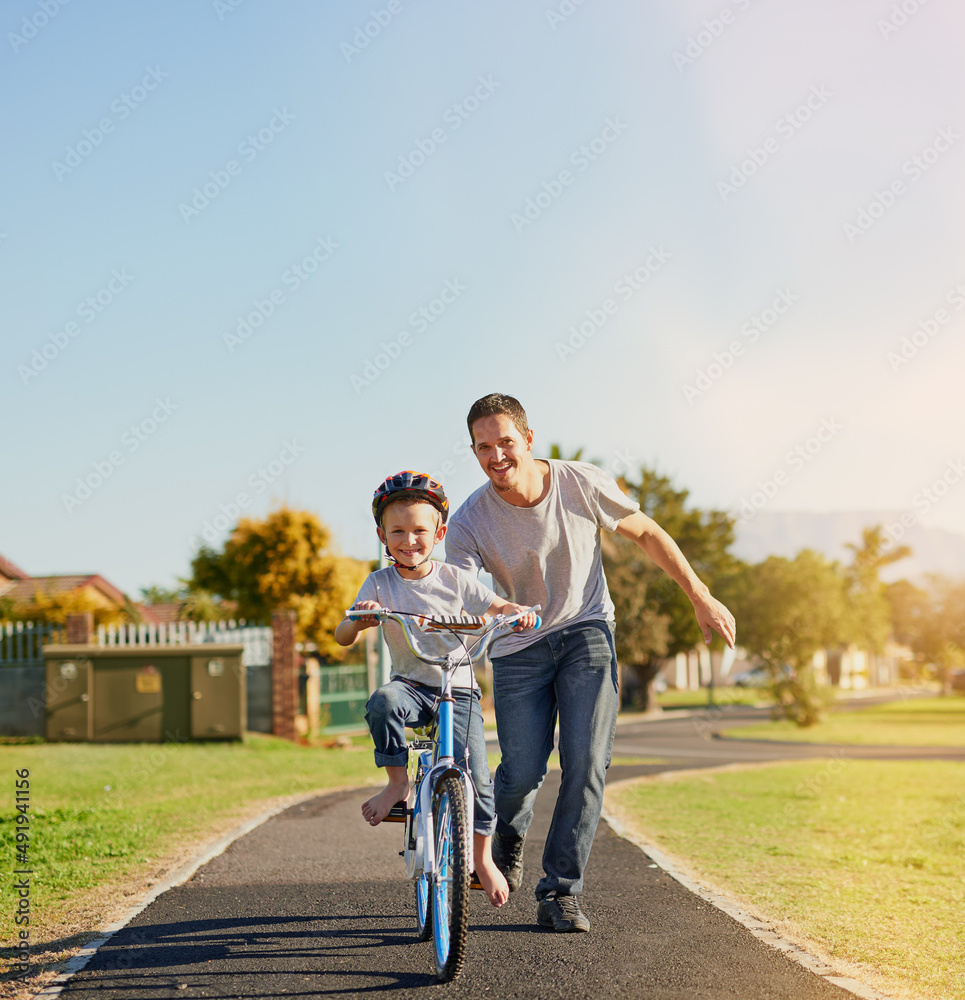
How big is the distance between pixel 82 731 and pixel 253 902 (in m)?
13.8

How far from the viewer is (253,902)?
5164 mm

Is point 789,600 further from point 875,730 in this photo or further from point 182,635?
point 182,635

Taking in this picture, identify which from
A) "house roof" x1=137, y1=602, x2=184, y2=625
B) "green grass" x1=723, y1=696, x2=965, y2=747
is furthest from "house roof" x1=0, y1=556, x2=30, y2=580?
"green grass" x1=723, y1=696, x2=965, y2=747

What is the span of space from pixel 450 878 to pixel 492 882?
467 millimetres

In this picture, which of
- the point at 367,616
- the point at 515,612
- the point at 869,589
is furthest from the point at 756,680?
the point at 367,616

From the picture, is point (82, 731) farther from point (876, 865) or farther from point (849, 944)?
point (849, 944)

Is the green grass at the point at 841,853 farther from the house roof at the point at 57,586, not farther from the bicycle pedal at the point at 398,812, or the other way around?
the house roof at the point at 57,586

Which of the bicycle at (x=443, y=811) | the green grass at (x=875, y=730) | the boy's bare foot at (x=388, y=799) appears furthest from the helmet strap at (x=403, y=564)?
the green grass at (x=875, y=730)

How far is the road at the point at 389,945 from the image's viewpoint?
373cm

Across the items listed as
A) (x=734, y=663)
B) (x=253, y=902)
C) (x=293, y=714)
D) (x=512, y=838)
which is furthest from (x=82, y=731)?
(x=734, y=663)

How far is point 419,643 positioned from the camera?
4.25 metres

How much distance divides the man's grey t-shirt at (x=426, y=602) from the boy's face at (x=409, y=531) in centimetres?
10

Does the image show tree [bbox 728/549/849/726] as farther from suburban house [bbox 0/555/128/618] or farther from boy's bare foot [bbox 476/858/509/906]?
boy's bare foot [bbox 476/858/509/906]

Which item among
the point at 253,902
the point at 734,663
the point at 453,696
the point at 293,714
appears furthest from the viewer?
the point at 734,663
